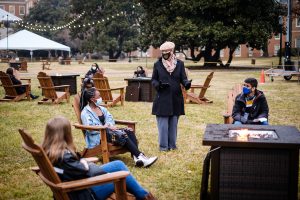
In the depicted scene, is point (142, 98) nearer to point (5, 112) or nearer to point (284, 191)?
point (5, 112)

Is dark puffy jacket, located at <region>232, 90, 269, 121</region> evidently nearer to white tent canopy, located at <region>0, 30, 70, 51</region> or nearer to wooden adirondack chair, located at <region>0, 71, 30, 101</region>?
wooden adirondack chair, located at <region>0, 71, 30, 101</region>

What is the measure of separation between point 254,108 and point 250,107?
0.07m

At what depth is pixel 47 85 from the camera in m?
15.0

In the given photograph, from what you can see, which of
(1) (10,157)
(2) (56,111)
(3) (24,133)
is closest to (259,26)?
(2) (56,111)

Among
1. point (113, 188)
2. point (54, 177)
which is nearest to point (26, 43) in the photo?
point (113, 188)

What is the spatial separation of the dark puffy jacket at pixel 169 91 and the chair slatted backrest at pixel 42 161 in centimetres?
419

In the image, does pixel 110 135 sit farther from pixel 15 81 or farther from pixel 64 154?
pixel 15 81

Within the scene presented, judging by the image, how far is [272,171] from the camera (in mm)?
4852

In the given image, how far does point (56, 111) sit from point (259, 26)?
85.3 feet

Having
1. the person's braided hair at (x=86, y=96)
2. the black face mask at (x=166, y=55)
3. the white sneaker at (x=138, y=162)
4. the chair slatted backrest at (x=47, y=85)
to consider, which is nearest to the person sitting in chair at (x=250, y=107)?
the black face mask at (x=166, y=55)

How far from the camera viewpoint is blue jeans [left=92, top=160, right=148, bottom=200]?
448 centimetres

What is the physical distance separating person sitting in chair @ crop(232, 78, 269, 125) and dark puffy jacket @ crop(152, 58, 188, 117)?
3.44ft

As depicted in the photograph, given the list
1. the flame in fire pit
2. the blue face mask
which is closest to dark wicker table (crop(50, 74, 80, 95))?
the blue face mask

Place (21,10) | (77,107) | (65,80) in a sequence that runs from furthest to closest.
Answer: (21,10) → (65,80) → (77,107)
